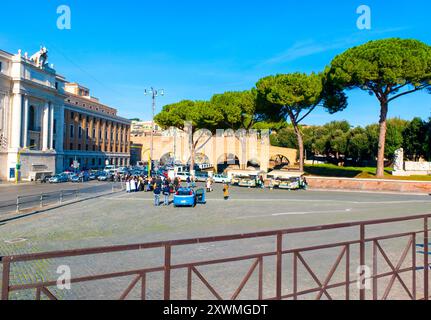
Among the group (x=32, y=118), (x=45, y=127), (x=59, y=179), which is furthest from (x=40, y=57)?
(x=59, y=179)

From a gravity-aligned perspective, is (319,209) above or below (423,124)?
below

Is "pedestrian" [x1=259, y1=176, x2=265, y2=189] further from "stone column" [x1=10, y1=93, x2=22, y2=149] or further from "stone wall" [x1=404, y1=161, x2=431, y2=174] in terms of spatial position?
"stone column" [x1=10, y1=93, x2=22, y2=149]

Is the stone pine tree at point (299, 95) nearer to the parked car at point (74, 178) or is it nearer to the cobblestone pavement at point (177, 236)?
the cobblestone pavement at point (177, 236)

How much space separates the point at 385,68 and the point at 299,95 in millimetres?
10314

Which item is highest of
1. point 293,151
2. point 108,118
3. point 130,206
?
point 108,118

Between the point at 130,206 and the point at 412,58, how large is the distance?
99.7 ft

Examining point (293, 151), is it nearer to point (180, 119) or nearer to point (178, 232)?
point (180, 119)

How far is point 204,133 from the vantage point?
60969mm

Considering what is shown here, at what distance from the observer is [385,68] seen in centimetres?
3528

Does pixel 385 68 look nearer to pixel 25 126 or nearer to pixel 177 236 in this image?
pixel 177 236

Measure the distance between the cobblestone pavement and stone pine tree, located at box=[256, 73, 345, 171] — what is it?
20.3m
